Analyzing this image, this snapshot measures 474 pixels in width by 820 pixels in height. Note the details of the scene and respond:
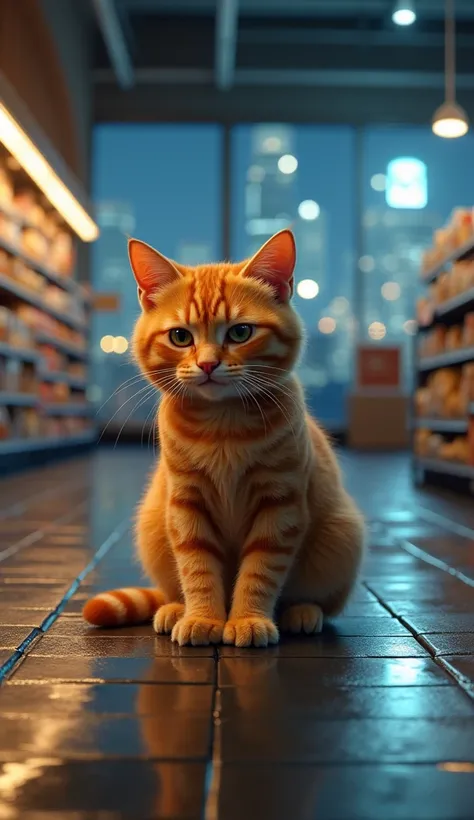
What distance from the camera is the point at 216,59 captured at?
1127 cm

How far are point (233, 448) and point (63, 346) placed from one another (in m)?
7.88

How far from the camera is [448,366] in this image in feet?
19.4

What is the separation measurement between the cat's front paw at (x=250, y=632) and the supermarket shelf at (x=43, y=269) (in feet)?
17.3

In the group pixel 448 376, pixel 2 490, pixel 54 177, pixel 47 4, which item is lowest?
pixel 2 490

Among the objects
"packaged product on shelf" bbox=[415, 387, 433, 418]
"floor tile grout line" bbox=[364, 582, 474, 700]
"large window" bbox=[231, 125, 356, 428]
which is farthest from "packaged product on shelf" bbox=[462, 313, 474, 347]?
"large window" bbox=[231, 125, 356, 428]

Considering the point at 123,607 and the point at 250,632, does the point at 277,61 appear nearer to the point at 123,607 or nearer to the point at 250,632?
the point at 123,607

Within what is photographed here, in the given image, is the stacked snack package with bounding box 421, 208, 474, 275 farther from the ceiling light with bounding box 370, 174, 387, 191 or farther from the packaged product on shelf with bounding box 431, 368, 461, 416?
the ceiling light with bounding box 370, 174, 387, 191

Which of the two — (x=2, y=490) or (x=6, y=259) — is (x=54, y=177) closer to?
(x=6, y=259)

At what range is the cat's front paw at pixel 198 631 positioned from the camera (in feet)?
5.43

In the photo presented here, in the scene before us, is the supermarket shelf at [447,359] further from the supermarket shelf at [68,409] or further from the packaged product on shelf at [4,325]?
the supermarket shelf at [68,409]

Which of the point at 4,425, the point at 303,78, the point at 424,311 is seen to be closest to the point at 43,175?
the point at 4,425

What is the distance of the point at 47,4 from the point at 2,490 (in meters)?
5.86

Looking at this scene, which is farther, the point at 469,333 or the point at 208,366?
the point at 469,333

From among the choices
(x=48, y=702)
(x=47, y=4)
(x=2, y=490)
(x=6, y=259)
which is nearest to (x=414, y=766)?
(x=48, y=702)
